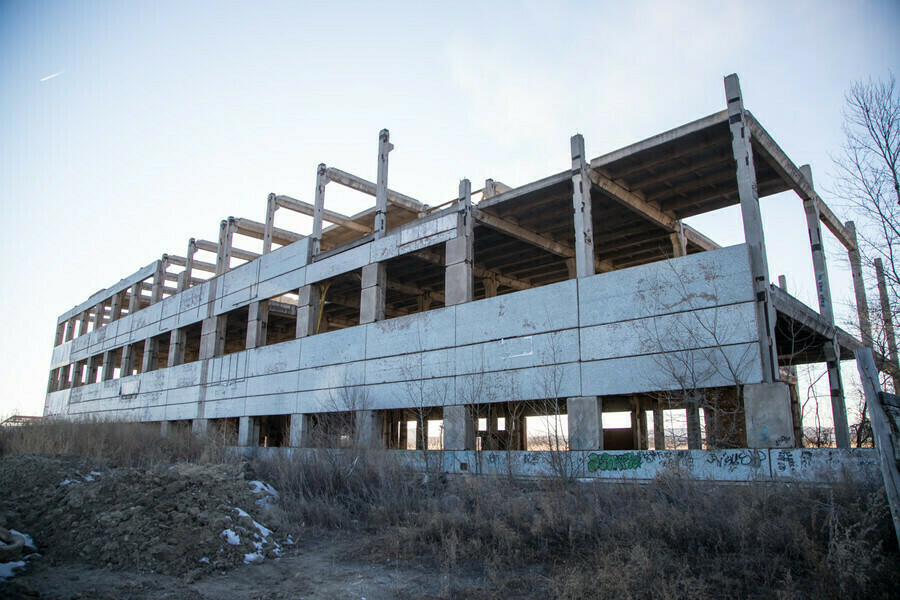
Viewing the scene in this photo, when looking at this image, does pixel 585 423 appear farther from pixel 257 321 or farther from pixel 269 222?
pixel 269 222

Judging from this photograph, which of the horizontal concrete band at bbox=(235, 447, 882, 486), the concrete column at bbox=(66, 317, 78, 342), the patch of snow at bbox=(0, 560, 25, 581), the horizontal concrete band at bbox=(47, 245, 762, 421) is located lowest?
the patch of snow at bbox=(0, 560, 25, 581)

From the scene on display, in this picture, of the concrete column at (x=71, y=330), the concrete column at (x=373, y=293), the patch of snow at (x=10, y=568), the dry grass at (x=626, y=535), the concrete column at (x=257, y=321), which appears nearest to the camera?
the dry grass at (x=626, y=535)

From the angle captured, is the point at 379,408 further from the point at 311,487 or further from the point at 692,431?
the point at 692,431

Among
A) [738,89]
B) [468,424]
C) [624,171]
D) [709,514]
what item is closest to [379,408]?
[468,424]

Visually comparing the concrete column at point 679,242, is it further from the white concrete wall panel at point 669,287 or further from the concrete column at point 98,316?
the concrete column at point 98,316

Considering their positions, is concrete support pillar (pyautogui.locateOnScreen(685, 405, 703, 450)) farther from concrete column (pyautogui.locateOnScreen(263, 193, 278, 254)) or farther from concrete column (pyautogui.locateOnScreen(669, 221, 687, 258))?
concrete column (pyautogui.locateOnScreen(263, 193, 278, 254))

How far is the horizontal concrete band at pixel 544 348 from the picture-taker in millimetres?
11680

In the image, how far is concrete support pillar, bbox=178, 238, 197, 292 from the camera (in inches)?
1113

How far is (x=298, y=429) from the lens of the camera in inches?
780

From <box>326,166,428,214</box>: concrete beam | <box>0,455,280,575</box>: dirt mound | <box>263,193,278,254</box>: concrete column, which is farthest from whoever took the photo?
<box>263,193,278,254</box>: concrete column

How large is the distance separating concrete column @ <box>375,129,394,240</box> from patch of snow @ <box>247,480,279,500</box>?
892 cm

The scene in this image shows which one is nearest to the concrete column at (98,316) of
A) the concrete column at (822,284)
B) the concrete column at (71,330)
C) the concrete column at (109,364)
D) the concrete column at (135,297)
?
the concrete column at (109,364)

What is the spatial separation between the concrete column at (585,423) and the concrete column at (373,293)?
738 centimetres

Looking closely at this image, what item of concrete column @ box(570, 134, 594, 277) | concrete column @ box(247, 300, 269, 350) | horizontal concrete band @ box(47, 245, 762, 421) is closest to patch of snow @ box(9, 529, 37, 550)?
horizontal concrete band @ box(47, 245, 762, 421)
